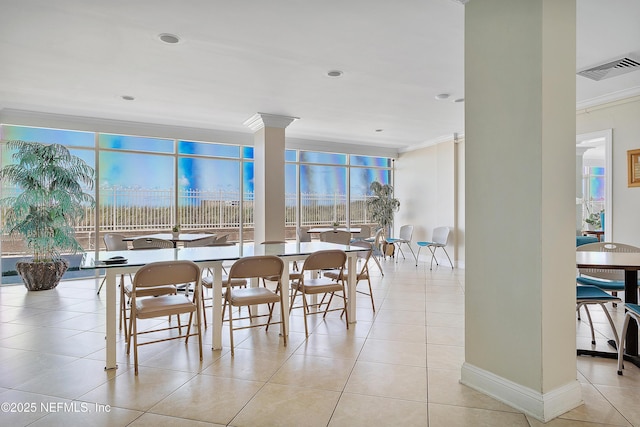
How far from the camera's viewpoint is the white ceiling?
10.0ft

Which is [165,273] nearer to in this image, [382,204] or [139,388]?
[139,388]

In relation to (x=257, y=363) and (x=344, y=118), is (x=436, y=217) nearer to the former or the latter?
(x=344, y=118)

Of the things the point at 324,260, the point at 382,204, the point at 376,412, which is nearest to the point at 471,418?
the point at 376,412

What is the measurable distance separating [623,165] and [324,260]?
14.3ft

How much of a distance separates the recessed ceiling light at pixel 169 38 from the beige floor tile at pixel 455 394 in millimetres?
3577

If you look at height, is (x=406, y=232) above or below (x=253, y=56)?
below

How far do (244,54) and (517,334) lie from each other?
3471 millimetres

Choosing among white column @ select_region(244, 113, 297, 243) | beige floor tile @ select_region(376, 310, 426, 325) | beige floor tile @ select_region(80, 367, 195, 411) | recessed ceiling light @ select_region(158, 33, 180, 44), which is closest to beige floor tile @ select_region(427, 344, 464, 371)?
beige floor tile @ select_region(376, 310, 426, 325)

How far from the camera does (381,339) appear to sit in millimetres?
3512

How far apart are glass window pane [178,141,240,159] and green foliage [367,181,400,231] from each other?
336 cm

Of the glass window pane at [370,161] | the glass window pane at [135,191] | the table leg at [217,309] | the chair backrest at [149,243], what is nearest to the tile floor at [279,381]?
the table leg at [217,309]

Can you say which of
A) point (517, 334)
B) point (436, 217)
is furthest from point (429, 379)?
point (436, 217)

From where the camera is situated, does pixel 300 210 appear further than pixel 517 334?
Yes

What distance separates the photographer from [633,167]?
194 inches
